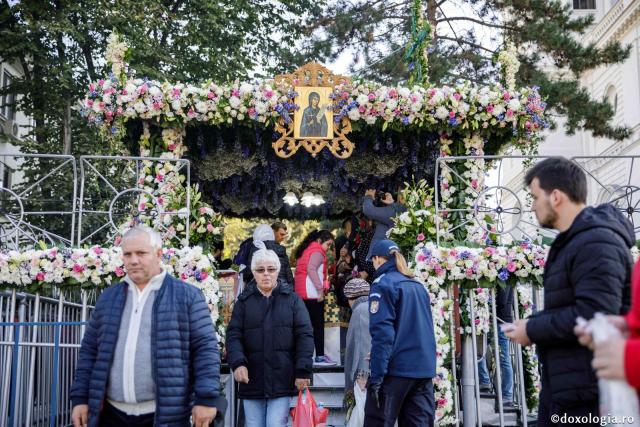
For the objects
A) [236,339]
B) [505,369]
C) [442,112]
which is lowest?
[505,369]

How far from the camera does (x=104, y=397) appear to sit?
170 inches

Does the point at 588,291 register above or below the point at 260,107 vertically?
below

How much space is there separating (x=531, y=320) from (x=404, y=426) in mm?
2560

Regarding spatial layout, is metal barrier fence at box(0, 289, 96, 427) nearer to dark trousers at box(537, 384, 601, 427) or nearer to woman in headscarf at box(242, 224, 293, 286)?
woman in headscarf at box(242, 224, 293, 286)

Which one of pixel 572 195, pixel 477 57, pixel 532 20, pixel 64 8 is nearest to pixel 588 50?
pixel 532 20

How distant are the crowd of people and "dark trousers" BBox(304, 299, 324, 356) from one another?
246 cm

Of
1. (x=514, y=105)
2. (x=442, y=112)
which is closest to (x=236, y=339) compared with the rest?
(x=442, y=112)

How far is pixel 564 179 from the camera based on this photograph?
3.54 meters

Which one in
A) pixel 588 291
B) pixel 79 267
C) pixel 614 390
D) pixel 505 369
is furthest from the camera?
pixel 505 369

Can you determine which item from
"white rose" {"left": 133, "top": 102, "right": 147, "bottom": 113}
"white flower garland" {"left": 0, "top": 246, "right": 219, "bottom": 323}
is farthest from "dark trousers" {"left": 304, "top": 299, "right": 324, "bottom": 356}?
"white rose" {"left": 133, "top": 102, "right": 147, "bottom": 113}

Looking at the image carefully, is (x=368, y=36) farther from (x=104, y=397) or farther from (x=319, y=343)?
(x=104, y=397)

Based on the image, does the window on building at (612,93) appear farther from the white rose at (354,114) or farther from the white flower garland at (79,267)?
the white flower garland at (79,267)

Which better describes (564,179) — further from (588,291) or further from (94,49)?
(94,49)

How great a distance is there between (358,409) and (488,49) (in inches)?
523
